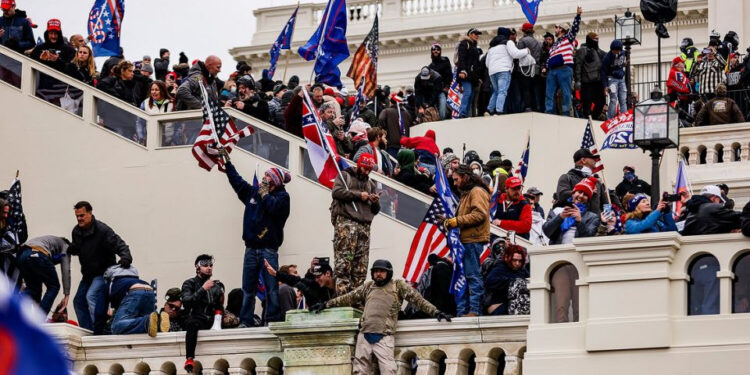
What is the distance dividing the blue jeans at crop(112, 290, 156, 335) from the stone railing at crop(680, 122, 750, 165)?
8785 mm

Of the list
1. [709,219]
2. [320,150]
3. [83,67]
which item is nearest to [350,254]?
[320,150]

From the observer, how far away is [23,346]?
3361mm

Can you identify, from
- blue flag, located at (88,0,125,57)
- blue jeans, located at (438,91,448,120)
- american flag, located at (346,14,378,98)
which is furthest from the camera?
american flag, located at (346,14,378,98)

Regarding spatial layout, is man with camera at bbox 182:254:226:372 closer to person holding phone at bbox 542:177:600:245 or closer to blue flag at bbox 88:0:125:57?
person holding phone at bbox 542:177:600:245

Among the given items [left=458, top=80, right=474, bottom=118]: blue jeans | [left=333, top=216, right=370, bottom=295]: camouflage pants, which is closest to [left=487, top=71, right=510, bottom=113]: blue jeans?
[left=458, top=80, right=474, bottom=118]: blue jeans

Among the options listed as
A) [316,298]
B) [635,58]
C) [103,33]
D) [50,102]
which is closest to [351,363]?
[316,298]

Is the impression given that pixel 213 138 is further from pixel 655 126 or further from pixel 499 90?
pixel 499 90

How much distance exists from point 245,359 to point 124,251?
2.27 meters

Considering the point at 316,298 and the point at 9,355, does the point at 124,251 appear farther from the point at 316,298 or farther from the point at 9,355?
the point at 9,355

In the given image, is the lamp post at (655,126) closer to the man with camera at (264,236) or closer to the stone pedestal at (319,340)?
the stone pedestal at (319,340)

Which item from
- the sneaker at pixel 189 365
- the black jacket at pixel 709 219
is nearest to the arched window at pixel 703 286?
the black jacket at pixel 709 219

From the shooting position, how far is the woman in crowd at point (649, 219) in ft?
38.1

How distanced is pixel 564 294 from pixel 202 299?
4.01m

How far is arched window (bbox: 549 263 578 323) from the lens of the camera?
38.9 feet
